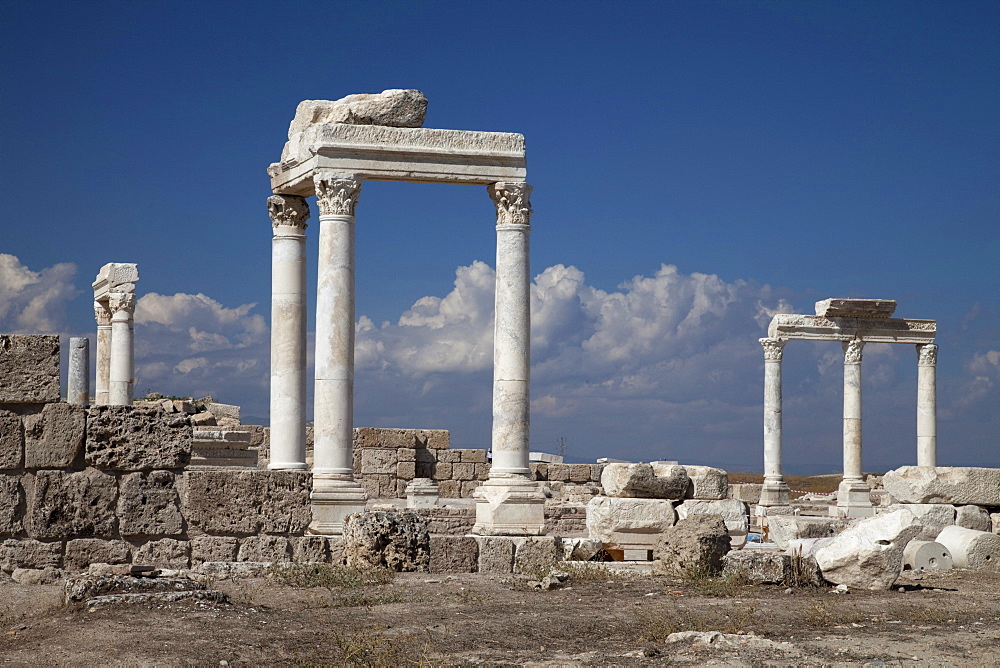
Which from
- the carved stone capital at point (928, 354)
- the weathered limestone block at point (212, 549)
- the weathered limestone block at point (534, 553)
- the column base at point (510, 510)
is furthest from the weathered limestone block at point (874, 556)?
the carved stone capital at point (928, 354)

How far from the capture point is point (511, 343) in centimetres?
1733

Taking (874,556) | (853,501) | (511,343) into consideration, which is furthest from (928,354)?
(874,556)

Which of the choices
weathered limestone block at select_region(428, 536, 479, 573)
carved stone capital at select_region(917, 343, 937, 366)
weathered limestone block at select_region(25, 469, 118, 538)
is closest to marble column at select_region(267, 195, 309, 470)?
weathered limestone block at select_region(428, 536, 479, 573)

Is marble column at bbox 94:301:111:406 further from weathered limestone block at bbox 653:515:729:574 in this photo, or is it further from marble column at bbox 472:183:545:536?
weathered limestone block at bbox 653:515:729:574

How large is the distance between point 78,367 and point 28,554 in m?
19.2

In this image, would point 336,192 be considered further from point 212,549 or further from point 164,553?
point 164,553

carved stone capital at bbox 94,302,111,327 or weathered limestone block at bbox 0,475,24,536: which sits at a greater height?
carved stone capital at bbox 94,302,111,327

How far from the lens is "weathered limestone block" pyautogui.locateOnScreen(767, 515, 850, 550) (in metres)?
18.6

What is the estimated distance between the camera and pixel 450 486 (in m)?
27.0

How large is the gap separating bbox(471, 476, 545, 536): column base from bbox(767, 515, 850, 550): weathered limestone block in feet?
14.0

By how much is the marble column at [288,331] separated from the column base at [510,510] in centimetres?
293

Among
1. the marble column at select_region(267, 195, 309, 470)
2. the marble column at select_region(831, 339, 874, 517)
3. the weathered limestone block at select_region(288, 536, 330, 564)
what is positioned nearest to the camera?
the weathered limestone block at select_region(288, 536, 330, 564)

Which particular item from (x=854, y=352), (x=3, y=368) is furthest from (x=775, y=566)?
A: (x=854, y=352)

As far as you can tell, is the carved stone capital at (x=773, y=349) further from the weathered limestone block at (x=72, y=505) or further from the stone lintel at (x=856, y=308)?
the weathered limestone block at (x=72, y=505)
